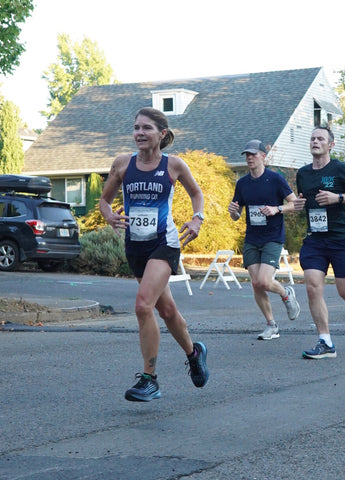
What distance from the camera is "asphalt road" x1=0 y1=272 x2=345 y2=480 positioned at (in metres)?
4.78

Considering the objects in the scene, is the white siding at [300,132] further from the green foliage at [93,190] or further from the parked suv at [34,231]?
the parked suv at [34,231]

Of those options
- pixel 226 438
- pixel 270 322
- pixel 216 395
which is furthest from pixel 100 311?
pixel 226 438

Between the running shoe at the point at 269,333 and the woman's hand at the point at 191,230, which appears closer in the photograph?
the woman's hand at the point at 191,230

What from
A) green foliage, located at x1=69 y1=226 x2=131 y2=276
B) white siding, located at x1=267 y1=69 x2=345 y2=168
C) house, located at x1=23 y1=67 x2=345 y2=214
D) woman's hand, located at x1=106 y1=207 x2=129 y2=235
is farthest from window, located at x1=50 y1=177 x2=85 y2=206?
woman's hand, located at x1=106 y1=207 x2=129 y2=235

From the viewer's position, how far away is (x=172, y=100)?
44.6 meters

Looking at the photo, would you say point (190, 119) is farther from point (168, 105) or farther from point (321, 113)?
point (321, 113)

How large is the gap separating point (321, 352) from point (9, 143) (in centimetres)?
4360

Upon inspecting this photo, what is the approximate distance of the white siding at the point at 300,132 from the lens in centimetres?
4078

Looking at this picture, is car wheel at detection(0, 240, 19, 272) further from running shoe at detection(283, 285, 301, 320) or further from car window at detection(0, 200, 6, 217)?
running shoe at detection(283, 285, 301, 320)

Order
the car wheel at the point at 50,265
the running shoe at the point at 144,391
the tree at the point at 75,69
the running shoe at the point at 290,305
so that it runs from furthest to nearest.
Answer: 1. the tree at the point at 75,69
2. the car wheel at the point at 50,265
3. the running shoe at the point at 290,305
4. the running shoe at the point at 144,391

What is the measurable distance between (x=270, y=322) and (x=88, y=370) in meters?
2.94

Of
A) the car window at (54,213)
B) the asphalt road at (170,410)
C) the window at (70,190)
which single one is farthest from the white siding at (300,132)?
the asphalt road at (170,410)

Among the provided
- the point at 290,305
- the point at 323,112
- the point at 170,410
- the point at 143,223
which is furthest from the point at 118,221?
the point at 323,112

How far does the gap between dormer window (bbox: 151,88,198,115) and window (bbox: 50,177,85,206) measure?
5147mm
